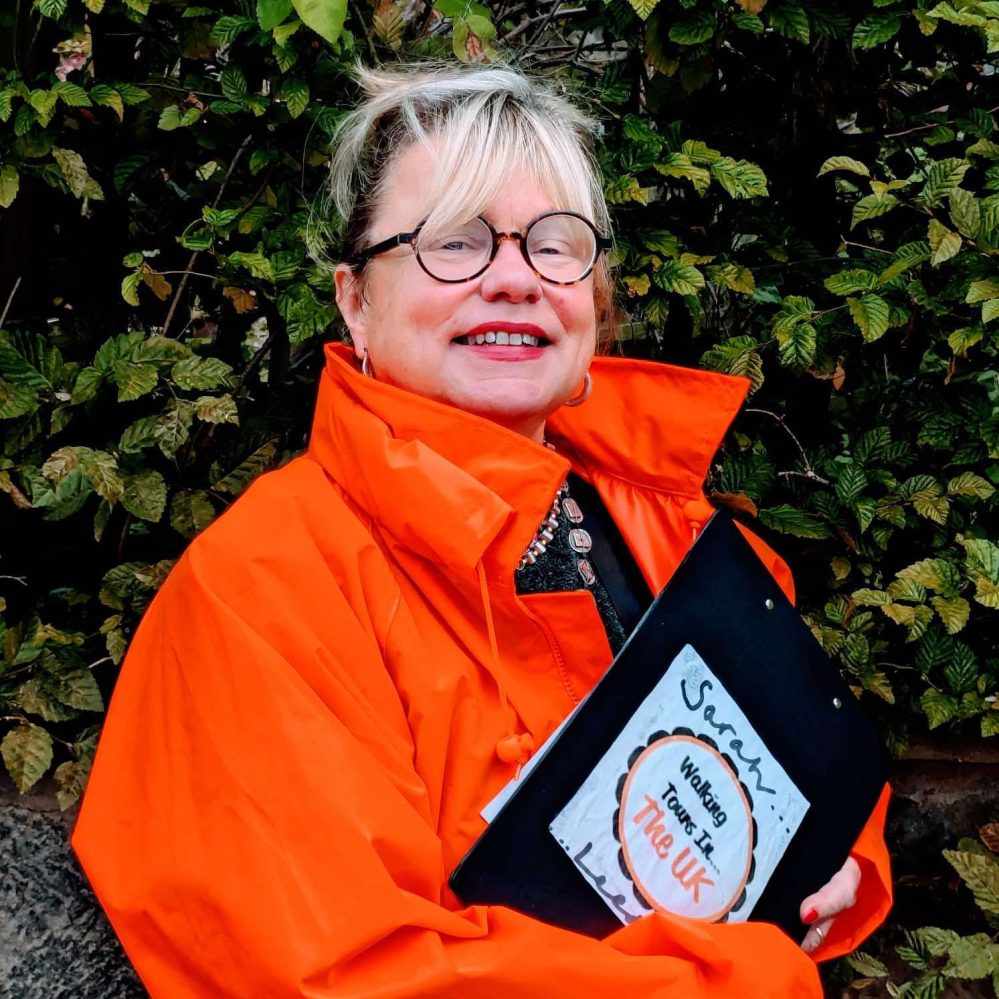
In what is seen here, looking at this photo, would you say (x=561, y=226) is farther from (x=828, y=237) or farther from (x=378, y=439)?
(x=828, y=237)

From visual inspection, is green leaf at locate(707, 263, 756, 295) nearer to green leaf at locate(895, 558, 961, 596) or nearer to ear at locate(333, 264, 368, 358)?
green leaf at locate(895, 558, 961, 596)

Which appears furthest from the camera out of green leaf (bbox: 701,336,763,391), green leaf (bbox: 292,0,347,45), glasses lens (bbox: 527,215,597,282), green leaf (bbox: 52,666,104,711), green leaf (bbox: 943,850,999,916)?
green leaf (bbox: 701,336,763,391)

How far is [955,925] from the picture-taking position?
2.45 metres

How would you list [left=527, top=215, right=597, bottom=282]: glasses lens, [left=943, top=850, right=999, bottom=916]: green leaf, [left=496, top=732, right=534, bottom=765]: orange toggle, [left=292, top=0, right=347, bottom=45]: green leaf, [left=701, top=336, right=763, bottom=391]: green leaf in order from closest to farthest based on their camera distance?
[left=496, top=732, right=534, bottom=765]: orange toggle < [left=292, top=0, right=347, bottom=45]: green leaf < [left=527, top=215, right=597, bottom=282]: glasses lens < [left=943, top=850, right=999, bottom=916]: green leaf < [left=701, top=336, right=763, bottom=391]: green leaf

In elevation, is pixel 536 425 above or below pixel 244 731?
above

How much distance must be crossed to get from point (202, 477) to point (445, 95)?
0.94 metres

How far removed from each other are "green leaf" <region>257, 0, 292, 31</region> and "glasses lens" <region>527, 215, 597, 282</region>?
58 centimetres

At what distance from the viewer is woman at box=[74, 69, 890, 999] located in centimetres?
139


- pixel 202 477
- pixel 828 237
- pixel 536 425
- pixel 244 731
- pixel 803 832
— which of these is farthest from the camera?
pixel 828 237

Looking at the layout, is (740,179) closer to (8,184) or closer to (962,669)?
(962,669)

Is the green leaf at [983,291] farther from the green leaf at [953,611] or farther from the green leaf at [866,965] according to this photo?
the green leaf at [866,965]

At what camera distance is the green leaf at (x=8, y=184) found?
6.59 ft

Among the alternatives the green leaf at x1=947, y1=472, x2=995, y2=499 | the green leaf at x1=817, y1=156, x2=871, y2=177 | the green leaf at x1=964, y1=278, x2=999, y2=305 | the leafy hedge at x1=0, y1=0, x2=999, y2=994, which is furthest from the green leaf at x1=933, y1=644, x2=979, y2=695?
the green leaf at x1=817, y1=156, x2=871, y2=177

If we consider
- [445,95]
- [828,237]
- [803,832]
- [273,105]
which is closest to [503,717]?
[803,832]
